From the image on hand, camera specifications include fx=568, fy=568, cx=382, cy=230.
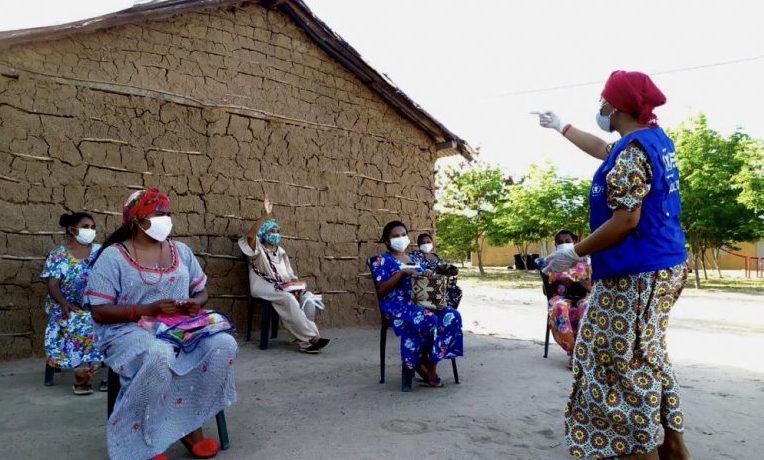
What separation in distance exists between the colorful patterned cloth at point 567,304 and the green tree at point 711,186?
559 inches

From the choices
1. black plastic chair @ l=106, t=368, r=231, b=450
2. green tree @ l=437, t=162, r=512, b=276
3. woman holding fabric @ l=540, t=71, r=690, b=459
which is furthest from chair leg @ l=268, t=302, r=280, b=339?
green tree @ l=437, t=162, r=512, b=276

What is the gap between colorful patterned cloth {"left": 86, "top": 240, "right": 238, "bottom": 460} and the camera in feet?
8.91

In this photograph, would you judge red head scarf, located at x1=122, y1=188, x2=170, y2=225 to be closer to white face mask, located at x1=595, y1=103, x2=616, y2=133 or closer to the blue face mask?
white face mask, located at x1=595, y1=103, x2=616, y2=133

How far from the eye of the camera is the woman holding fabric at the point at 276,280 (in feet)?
19.7

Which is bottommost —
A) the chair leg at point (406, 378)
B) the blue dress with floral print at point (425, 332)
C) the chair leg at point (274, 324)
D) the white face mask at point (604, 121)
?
the chair leg at point (406, 378)

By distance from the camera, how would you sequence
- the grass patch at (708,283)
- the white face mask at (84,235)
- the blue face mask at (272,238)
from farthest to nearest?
the grass patch at (708,283) < the blue face mask at (272,238) < the white face mask at (84,235)

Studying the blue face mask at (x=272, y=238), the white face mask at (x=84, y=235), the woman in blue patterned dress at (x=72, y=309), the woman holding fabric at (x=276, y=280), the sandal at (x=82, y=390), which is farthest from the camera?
the blue face mask at (x=272, y=238)

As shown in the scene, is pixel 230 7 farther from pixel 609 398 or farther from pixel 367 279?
→ pixel 609 398

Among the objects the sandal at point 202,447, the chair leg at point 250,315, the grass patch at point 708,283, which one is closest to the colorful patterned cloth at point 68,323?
the sandal at point 202,447

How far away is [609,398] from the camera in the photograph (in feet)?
7.55

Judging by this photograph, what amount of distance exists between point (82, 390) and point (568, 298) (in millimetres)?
4267

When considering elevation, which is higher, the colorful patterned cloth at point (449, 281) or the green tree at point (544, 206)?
the green tree at point (544, 206)

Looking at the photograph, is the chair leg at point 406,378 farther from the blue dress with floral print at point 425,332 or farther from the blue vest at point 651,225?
the blue vest at point 651,225

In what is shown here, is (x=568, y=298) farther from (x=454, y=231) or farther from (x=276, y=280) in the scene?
(x=454, y=231)
